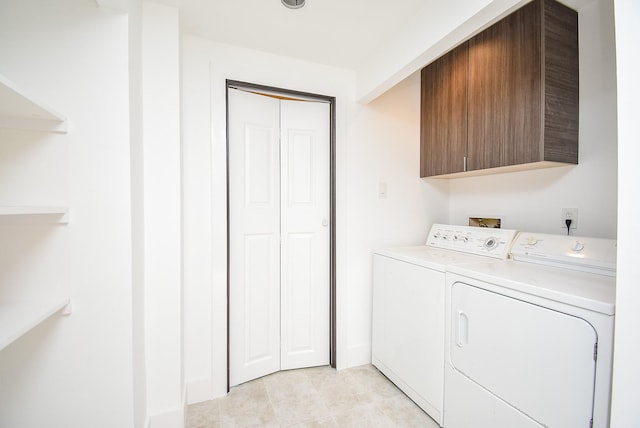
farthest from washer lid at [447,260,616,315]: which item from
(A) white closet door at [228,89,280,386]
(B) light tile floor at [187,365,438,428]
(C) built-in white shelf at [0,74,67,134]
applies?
(C) built-in white shelf at [0,74,67,134]

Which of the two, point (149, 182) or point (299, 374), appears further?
point (299, 374)

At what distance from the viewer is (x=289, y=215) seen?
207cm

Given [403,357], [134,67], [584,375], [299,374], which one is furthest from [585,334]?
[134,67]

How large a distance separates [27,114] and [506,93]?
2250 mm

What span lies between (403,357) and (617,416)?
113cm

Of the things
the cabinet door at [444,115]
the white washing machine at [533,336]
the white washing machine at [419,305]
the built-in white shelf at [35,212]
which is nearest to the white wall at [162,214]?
the built-in white shelf at [35,212]

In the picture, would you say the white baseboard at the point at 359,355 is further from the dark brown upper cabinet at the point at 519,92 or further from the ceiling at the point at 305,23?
the ceiling at the point at 305,23

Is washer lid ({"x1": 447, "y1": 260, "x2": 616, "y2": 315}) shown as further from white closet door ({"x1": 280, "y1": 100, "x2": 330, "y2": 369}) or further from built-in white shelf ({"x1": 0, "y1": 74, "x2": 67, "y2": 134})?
built-in white shelf ({"x1": 0, "y1": 74, "x2": 67, "y2": 134})

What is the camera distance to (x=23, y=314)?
934 mm

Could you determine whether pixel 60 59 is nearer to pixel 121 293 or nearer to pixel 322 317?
pixel 121 293

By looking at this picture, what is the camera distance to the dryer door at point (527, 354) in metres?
0.94

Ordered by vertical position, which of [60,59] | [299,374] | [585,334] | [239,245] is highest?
[60,59]

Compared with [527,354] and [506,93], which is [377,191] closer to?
[506,93]

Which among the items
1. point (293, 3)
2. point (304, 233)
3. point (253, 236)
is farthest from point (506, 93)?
point (253, 236)
